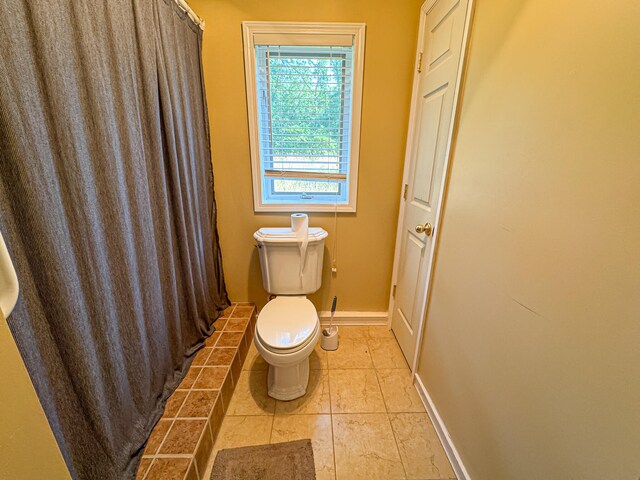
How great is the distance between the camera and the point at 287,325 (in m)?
1.33

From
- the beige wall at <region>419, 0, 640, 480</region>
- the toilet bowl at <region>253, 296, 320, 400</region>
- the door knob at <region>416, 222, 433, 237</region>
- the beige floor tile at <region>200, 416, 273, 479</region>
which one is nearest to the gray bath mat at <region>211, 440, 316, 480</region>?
the beige floor tile at <region>200, 416, 273, 479</region>

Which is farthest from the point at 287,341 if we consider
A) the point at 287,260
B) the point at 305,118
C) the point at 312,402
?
the point at 305,118

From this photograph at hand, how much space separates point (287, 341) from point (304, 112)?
139cm

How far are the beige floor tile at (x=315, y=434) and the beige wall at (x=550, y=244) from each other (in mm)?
569

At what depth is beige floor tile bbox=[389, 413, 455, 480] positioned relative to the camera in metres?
1.09

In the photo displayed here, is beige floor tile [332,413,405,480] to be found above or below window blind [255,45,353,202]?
below

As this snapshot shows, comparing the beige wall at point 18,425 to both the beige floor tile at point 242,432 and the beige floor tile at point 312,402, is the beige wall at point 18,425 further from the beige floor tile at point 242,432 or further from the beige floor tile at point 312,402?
the beige floor tile at point 312,402

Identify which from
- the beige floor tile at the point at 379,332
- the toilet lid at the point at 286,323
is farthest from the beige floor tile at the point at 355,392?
the toilet lid at the point at 286,323

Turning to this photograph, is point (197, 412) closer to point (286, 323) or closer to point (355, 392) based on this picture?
point (286, 323)

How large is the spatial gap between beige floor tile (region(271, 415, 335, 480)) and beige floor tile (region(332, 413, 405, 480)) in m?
0.03

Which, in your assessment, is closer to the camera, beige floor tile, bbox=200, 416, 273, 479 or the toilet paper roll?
beige floor tile, bbox=200, 416, 273, 479

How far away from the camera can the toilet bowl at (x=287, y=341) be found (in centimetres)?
122

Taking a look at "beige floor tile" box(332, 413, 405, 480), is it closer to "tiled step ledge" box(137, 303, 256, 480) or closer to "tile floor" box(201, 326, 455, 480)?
"tile floor" box(201, 326, 455, 480)

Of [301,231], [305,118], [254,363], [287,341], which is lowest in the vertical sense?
[254,363]
